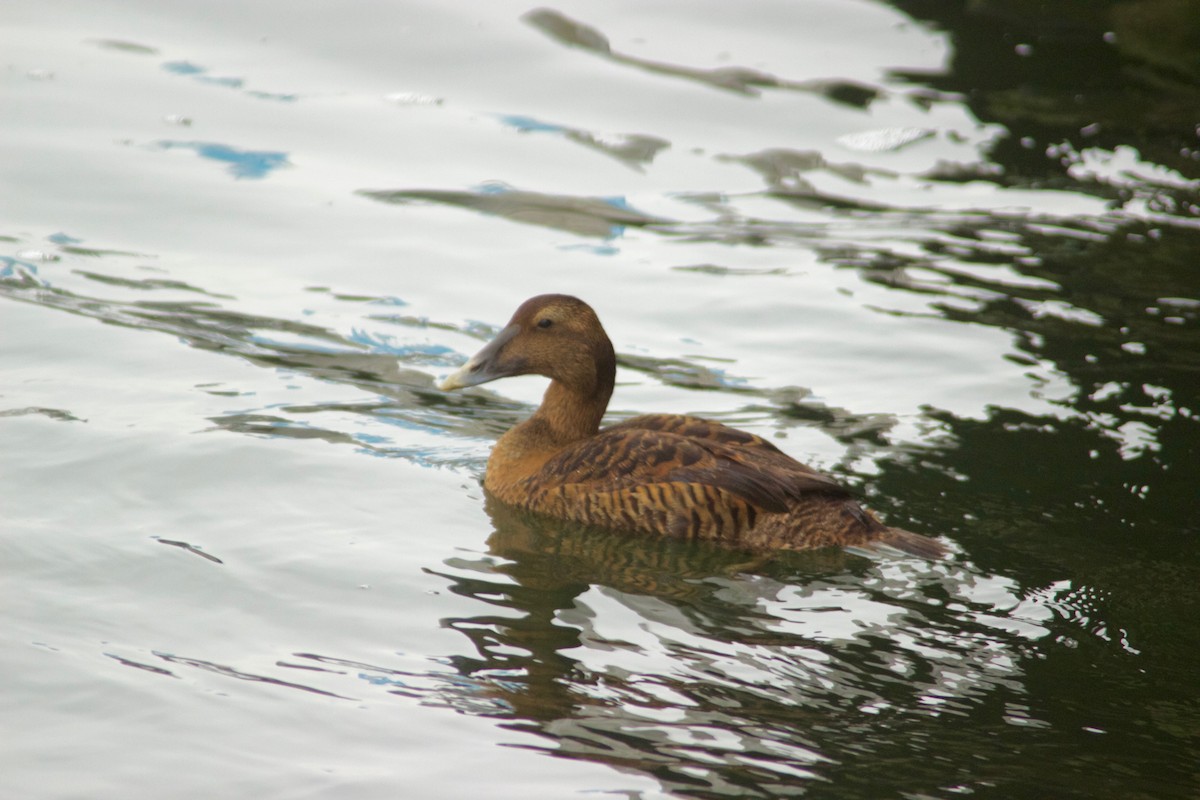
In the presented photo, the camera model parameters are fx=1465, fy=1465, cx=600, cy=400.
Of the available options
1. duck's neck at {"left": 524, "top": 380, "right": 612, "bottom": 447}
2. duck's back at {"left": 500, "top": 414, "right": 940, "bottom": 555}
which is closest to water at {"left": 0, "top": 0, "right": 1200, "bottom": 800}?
duck's back at {"left": 500, "top": 414, "right": 940, "bottom": 555}

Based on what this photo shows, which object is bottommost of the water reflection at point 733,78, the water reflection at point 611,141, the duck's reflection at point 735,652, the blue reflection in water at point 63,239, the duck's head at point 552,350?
the duck's reflection at point 735,652

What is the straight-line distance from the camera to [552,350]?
6750 mm

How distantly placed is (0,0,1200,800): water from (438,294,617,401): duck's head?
50cm

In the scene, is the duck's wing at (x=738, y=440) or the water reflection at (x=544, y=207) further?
the water reflection at (x=544, y=207)

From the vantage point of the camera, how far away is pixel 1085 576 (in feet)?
18.9

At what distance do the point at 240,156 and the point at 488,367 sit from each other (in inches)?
189

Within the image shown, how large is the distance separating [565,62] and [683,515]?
8.00 metres

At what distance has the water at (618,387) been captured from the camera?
463 cm

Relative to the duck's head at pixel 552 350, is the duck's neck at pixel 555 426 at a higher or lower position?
lower

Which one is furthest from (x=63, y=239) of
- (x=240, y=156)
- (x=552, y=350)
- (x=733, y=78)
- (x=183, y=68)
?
A: (x=733, y=78)

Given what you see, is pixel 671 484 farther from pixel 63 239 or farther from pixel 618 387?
pixel 63 239

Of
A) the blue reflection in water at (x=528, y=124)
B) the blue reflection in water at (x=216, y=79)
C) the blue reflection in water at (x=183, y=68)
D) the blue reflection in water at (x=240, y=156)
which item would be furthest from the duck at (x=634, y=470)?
the blue reflection in water at (x=183, y=68)

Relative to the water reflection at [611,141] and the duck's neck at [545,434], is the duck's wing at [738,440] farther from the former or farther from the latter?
the water reflection at [611,141]

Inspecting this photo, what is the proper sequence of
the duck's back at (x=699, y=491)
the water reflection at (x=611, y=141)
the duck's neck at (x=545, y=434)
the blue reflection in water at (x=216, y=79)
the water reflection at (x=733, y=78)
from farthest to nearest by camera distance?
the water reflection at (x=733, y=78) → the blue reflection in water at (x=216, y=79) → the water reflection at (x=611, y=141) → the duck's neck at (x=545, y=434) → the duck's back at (x=699, y=491)
